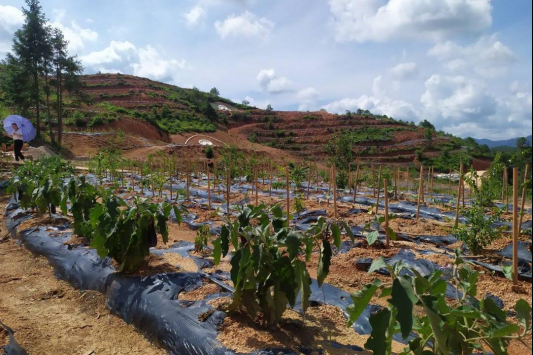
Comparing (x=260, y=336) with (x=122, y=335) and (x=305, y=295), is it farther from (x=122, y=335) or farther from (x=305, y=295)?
(x=122, y=335)

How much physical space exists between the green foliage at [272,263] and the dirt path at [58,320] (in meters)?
0.84

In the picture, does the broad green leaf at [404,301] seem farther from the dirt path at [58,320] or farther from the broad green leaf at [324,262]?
the dirt path at [58,320]

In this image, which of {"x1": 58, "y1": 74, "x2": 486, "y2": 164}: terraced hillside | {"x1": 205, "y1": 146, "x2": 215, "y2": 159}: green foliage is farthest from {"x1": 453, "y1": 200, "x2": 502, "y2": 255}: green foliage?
{"x1": 58, "y1": 74, "x2": 486, "y2": 164}: terraced hillside

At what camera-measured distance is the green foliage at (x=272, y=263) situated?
2170mm

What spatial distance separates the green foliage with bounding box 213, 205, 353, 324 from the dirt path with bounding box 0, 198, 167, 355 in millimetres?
843

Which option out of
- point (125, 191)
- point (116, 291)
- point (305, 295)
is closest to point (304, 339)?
point (305, 295)

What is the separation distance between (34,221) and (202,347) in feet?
15.1

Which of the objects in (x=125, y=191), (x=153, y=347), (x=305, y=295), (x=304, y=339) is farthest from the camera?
(x=125, y=191)

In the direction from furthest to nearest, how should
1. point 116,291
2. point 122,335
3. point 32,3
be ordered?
point 32,3, point 116,291, point 122,335

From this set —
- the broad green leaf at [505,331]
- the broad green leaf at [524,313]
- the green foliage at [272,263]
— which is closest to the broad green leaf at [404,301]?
the broad green leaf at [505,331]

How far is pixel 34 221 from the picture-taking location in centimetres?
572

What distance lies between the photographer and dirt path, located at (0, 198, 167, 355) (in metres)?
Answer: 2.76

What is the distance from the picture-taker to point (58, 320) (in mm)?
3166

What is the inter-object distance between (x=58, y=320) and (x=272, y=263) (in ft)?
7.04
